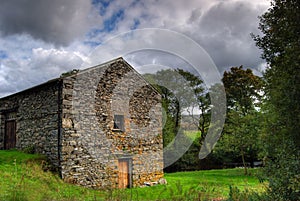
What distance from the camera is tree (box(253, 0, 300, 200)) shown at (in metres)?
6.11

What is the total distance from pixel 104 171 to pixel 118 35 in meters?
6.59

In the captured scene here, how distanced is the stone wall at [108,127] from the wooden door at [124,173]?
0.98 feet

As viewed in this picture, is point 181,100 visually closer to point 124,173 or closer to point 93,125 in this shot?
point 124,173

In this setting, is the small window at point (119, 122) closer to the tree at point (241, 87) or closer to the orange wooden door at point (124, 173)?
the orange wooden door at point (124, 173)

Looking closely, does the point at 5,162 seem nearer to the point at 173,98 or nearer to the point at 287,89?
the point at 287,89

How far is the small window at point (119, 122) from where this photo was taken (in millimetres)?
14298

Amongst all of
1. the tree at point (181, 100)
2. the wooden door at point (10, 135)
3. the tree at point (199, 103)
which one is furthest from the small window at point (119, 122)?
the tree at point (199, 103)

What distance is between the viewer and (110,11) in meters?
11.4

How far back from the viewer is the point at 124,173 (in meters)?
14.2

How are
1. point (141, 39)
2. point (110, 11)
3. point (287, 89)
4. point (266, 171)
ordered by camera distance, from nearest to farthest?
point (266, 171)
point (287, 89)
point (110, 11)
point (141, 39)

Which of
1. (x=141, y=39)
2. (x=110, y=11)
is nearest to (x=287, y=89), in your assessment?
(x=110, y=11)

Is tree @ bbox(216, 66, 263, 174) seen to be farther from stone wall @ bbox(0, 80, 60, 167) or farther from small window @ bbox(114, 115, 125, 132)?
stone wall @ bbox(0, 80, 60, 167)

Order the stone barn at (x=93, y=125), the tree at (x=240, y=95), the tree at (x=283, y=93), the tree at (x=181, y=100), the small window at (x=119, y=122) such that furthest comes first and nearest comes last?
the tree at (x=181, y=100) < the tree at (x=240, y=95) < the small window at (x=119, y=122) < the stone barn at (x=93, y=125) < the tree at (x=283, y=93)

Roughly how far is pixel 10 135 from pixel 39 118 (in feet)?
10.5
